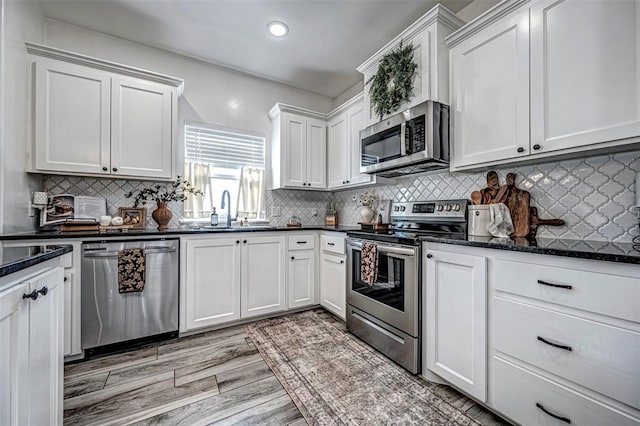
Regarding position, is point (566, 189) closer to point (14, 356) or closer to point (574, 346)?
point (574, 346)

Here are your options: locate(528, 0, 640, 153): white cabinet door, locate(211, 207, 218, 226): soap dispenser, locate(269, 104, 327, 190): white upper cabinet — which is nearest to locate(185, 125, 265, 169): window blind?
locate(269, 104, 327, 190): white upper cabinet

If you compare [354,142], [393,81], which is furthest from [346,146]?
[393,81]

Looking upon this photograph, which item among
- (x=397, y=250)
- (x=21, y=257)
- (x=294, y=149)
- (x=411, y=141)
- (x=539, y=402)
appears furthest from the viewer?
(x=294, y=149)

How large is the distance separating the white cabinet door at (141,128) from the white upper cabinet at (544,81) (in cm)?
259

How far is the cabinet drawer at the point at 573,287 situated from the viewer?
106 centimetres

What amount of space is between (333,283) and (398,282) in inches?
40.8

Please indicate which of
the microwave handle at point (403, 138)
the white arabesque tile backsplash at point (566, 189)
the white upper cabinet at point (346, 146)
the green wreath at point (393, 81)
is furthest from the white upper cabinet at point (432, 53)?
the white upper cabinet at point (346, 146)

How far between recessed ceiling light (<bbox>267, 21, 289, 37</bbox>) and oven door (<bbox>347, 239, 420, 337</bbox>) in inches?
82.5

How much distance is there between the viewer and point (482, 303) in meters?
1.52

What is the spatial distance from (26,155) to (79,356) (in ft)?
5.34

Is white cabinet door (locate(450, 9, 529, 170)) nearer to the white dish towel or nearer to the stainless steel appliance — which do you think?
the stainless steel appliance

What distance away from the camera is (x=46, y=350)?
1.08 metres

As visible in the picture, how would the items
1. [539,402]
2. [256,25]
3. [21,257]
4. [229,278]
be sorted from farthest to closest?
[229,278] → [256,25] → [539,402] → [21,257]

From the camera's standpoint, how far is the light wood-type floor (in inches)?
59.1
